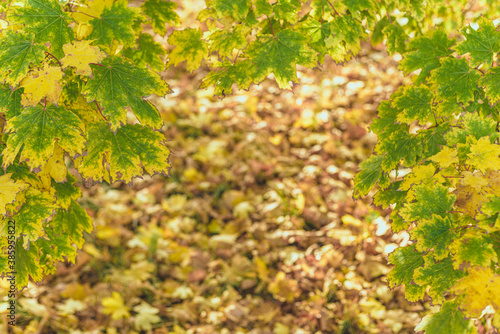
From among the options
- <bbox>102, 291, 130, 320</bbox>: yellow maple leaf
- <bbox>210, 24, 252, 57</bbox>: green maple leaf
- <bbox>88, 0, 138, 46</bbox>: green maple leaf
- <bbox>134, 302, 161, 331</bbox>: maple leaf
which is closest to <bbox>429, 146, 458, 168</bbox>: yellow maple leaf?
<bbox>210, 24, 252, 57</bbox>: green maple leaf

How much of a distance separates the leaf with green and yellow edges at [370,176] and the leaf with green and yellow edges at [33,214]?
133 cm

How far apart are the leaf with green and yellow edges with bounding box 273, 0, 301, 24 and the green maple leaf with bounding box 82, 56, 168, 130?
0.58 metres

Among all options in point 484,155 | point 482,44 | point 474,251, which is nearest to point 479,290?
point 474,251

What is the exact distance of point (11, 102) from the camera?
1.29 metres

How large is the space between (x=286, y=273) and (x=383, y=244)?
93cm

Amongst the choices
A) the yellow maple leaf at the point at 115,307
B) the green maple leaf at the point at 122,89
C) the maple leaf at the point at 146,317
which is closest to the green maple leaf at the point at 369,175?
the green maple leaf at the point at 122,89

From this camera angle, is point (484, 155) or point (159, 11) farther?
point (159, 11)

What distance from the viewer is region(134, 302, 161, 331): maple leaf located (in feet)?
9.16

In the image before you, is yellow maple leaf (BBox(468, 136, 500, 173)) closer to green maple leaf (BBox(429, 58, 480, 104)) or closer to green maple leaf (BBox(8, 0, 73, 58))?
green maple leaf (BBox(429, 58, 480, 104))

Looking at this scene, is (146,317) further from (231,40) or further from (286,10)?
(286,10)

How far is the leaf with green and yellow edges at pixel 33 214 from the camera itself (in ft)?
4.33

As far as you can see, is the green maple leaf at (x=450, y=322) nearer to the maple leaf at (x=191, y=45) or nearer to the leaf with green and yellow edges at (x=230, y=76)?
the leaf with green and yellow edges at (x=230, y=76)

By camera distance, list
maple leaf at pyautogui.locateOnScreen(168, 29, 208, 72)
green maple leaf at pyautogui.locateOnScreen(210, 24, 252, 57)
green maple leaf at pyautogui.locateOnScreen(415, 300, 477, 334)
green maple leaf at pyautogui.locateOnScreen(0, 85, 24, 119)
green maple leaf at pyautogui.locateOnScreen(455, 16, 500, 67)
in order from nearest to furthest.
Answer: green maple leaf at pyautogui.locateOnScreen(415, 300, 477, 334) < green maple leaf at pyautogui.locateOnScreen(0, 85, 24, 119) < green maple leaf at pyautogui.locateOnScreen(455, 16, 500, 67) < green maple leaf at pyautogui.locateOnScreen(210, 24, 252, 57) < maple leaf at pyautogui.locateOnScreen(168, 29, 208, 72)

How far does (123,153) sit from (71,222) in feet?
1.95
